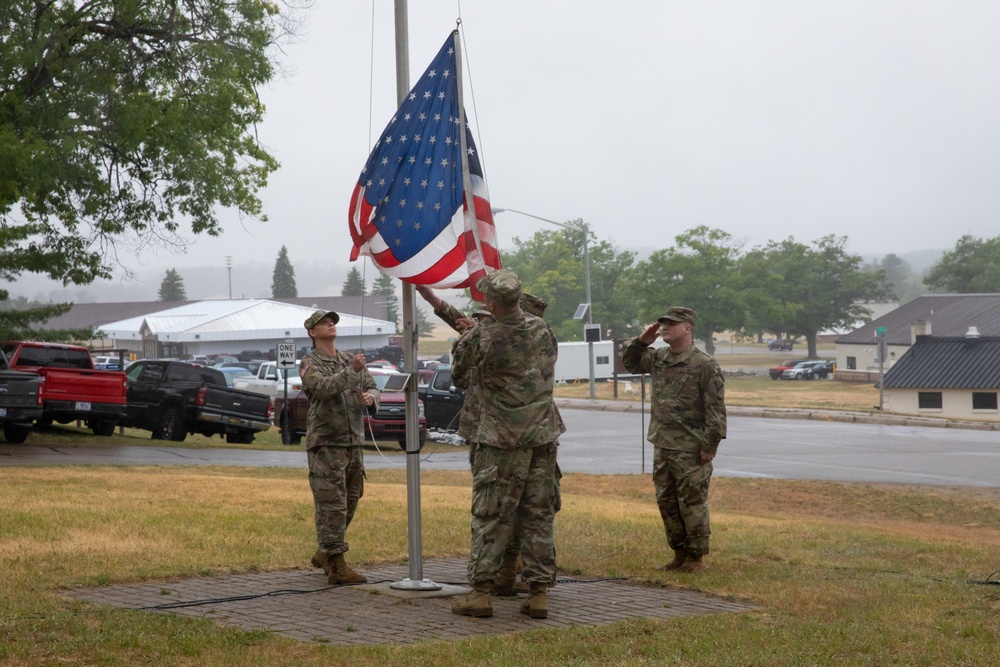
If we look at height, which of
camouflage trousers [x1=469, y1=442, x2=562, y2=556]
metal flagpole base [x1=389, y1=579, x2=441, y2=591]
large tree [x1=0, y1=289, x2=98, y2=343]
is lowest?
metal flagpole base [x1=389, y1=579, x2=441, y2=591]

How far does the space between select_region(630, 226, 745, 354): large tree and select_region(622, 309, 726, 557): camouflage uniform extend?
8401 cm

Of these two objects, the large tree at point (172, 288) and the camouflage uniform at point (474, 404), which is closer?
the camouflage uniform at point (474, 404)

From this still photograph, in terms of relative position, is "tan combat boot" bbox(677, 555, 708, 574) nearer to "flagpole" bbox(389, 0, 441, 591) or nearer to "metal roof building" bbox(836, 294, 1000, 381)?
"flagpole" bbox(389, 0, 441, 591)

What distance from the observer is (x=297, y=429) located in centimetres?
2697

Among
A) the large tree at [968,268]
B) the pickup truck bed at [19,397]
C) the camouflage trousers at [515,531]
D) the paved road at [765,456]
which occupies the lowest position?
the paved road at [765,456]

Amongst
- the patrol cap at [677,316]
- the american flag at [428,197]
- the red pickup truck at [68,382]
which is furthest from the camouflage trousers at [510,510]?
the red pickup truck at [68,382]

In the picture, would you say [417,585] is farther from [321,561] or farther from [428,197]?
[428,197]

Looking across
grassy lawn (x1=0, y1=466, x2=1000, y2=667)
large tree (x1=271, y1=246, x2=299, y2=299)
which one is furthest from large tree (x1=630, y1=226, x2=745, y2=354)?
large tree (x1=271, y1=246, x2=299, y2=299)

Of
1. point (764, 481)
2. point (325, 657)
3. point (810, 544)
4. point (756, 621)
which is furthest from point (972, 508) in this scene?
point (325, 657)

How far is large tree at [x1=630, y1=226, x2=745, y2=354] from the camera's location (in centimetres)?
9400

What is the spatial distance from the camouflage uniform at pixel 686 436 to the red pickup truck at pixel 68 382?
1782 centimetres

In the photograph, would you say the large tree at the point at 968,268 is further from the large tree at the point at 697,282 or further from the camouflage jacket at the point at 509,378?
the camouflage jacket at the point at 509,378

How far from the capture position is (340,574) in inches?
328

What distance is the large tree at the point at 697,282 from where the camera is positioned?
94.0 m
